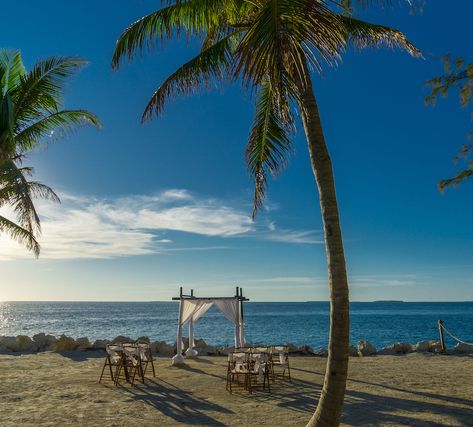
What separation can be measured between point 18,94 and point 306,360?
481 inches

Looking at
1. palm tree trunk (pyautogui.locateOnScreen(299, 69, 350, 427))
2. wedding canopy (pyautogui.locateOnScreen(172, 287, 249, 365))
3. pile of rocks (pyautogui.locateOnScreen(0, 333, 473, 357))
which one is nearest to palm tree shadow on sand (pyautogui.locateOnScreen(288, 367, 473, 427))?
palm tree trunk (pyautogui.locateOnScreen(299, 69, 350, 427))

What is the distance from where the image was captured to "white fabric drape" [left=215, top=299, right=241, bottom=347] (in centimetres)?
1459

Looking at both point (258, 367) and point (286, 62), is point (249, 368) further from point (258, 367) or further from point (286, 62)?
point (286, 62)

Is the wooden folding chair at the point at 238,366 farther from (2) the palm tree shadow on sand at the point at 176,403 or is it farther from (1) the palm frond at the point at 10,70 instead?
(1) the palm frond at the point at 10,70

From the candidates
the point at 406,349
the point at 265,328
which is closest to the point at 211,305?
the point at 406,349

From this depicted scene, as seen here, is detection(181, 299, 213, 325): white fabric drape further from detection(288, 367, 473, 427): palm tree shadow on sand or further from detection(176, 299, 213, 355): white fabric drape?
detection(288, 367, 473, 427): palm tree shadow on sand

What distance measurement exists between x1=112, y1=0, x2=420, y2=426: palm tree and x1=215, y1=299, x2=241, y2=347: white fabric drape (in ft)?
26.8

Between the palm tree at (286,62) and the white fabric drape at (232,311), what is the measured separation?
26.8 ft

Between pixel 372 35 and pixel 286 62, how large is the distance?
275 cm

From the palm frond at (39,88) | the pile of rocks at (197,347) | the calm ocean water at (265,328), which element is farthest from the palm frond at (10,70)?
the calm ocean water at (265,328)

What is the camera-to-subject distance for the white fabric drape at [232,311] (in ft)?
47.9

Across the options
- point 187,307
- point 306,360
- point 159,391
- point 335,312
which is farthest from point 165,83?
point 306,360

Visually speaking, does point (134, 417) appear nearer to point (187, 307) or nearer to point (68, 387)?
point (68, 387)

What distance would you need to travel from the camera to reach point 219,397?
9.67 metres
